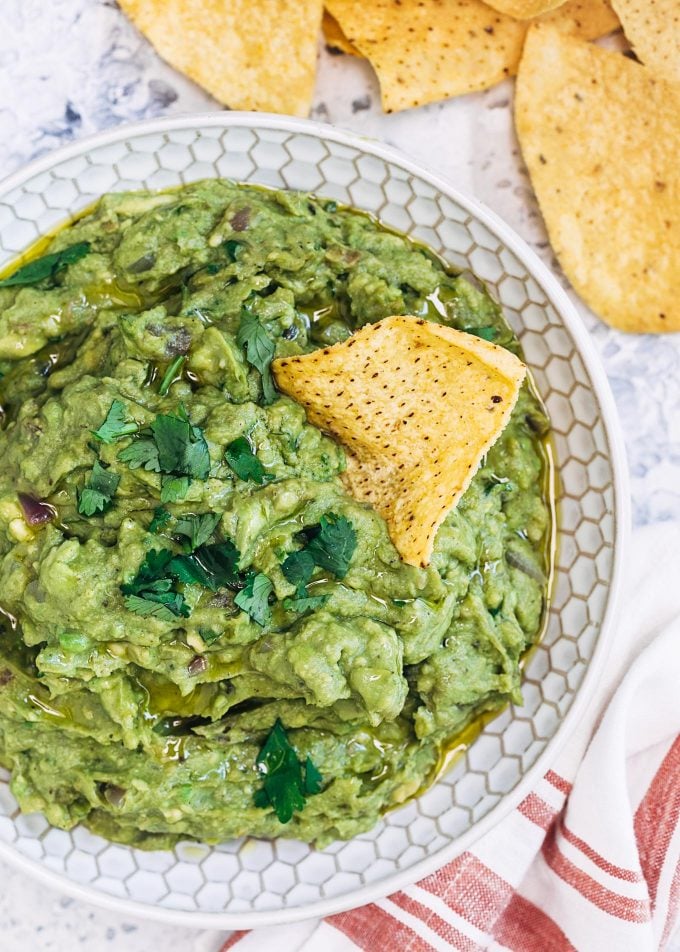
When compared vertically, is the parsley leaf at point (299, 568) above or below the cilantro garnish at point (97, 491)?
below

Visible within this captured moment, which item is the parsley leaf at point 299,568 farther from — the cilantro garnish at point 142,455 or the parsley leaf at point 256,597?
the cilantro garnish at point 142,455

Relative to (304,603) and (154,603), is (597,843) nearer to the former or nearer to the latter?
(304,603)

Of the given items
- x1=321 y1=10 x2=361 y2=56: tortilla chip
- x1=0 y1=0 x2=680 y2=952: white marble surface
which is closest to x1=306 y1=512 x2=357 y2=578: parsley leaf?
x1=0 y1=0 x2=680 y2=952: white marble surface

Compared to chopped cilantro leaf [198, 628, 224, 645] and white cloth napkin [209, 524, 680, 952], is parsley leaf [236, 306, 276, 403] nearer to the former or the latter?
chopped cilantro leaf [198, 628, 224, 645]

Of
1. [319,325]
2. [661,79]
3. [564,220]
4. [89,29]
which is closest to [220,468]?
[319,325]

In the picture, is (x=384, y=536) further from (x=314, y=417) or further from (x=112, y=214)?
(x=112, y=214)

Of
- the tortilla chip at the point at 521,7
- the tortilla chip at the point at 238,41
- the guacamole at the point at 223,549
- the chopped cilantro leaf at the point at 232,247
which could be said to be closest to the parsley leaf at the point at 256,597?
the guacamole at the point at 223,549
